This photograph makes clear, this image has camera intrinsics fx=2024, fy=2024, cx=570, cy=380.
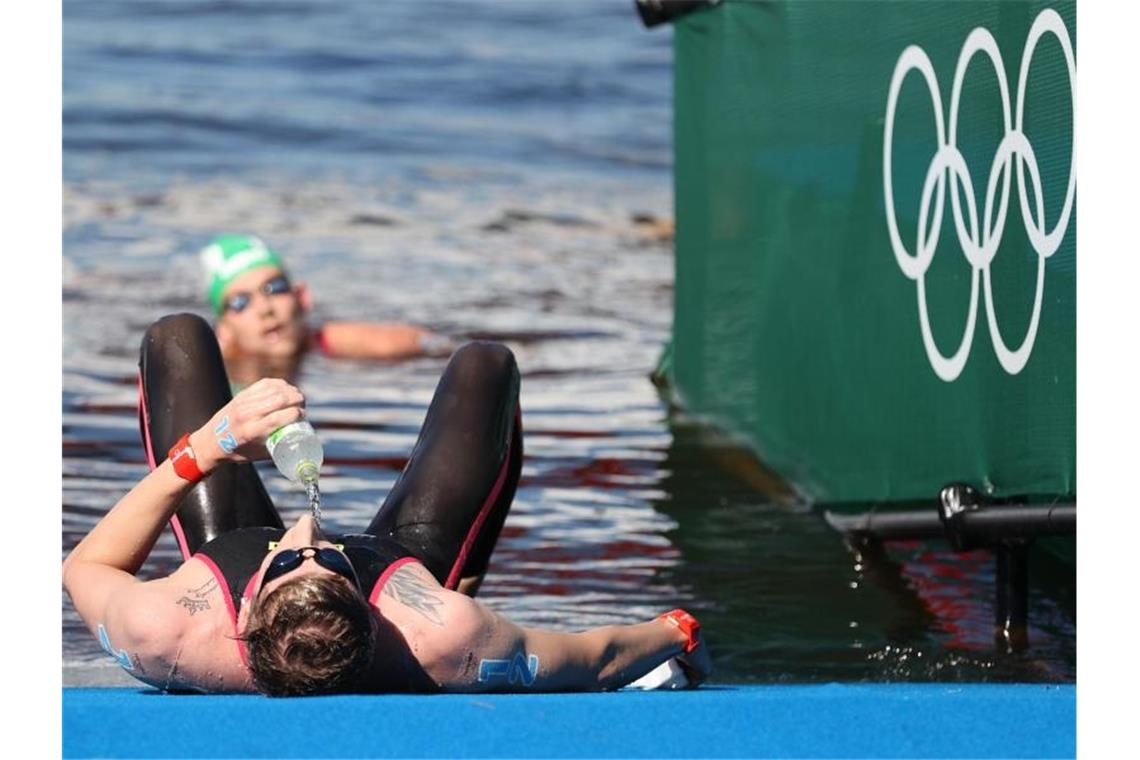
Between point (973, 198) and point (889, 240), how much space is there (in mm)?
735

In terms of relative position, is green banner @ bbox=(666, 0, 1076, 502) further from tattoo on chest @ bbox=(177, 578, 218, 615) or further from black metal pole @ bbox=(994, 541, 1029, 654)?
tattoo on chest @ bbox=(177, 578, 218, 615)

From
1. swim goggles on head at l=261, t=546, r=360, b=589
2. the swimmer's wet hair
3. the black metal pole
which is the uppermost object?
swim goggles on head at l=261, t=546, r=360, b=589

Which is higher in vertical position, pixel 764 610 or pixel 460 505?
pixel 460 505

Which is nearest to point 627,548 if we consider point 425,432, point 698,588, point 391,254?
point 698,588

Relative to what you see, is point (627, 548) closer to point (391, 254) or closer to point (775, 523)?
point (775, 523)

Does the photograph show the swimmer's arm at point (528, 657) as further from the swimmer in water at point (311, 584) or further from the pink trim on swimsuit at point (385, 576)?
the pink trim on swimsuit at point (385, 576)

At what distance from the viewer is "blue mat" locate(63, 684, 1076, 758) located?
3564 millimetres

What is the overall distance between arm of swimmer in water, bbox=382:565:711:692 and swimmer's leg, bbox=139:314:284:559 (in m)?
0.71

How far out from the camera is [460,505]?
472cm

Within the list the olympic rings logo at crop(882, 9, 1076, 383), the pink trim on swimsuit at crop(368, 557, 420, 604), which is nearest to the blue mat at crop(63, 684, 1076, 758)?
the pink trim on swimsuit at crop(368, 557, 420, 604)

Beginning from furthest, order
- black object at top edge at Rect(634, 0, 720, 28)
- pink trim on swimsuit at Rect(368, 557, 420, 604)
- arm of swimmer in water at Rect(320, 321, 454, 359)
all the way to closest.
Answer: arm of swimmer in water at Rect(320, 321, 454, 359), black object at top edge at Rect(634, 0, 720, 28), pink trim on swimsuit at Rect(368, 557, 420, 604)

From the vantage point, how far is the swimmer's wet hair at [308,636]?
3756mm
